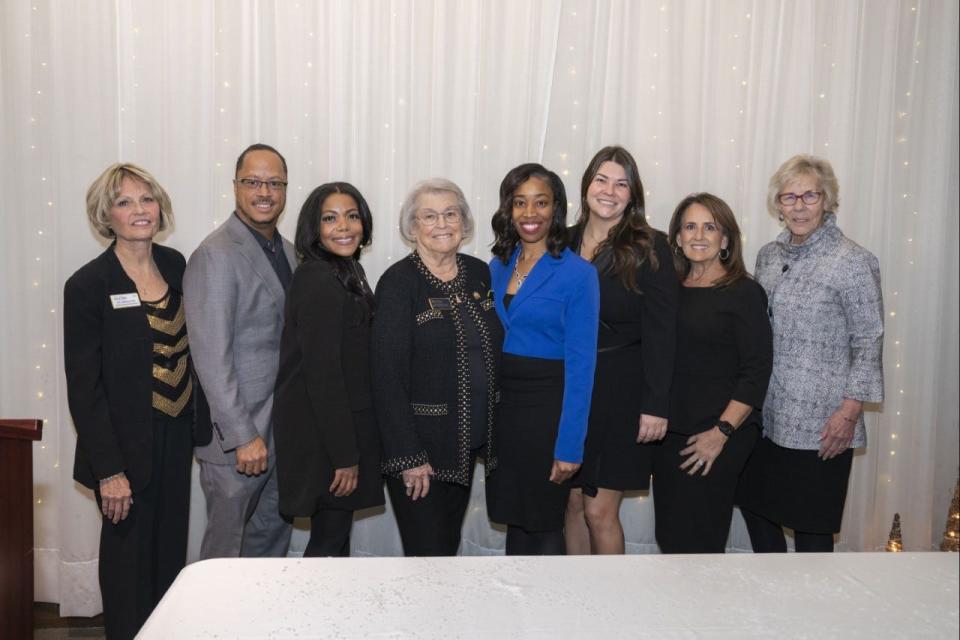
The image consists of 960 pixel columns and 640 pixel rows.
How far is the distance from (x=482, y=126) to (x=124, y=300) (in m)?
1.62

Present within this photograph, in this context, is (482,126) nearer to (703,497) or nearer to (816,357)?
(816,357)

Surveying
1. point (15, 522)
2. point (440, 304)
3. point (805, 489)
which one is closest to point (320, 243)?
point (440, 304)

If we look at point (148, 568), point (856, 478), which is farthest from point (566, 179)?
point (148, 568)

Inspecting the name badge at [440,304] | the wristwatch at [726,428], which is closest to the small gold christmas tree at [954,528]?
the wristwatch at [726,428]

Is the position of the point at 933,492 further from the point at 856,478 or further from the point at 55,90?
the point at 55,90

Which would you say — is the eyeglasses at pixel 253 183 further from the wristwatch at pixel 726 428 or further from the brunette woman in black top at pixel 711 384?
the wristwatch at pixel 726 428

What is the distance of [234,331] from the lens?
238 centimetres

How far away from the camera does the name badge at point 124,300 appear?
7.51 feet

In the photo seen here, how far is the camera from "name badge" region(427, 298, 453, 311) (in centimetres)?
228

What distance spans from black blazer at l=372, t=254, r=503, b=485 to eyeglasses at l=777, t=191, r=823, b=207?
3.85 ft

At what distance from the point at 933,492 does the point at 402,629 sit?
3235 millimetres

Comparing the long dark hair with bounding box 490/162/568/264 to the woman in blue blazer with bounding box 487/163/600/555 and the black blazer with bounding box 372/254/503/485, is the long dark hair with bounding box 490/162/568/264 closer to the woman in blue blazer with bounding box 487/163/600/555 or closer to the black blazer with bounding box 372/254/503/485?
the woman in blue blazer with bounding box 487/163/600/555

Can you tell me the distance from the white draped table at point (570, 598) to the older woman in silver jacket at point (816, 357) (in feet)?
3.54

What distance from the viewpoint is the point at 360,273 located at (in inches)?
A: 96.0
